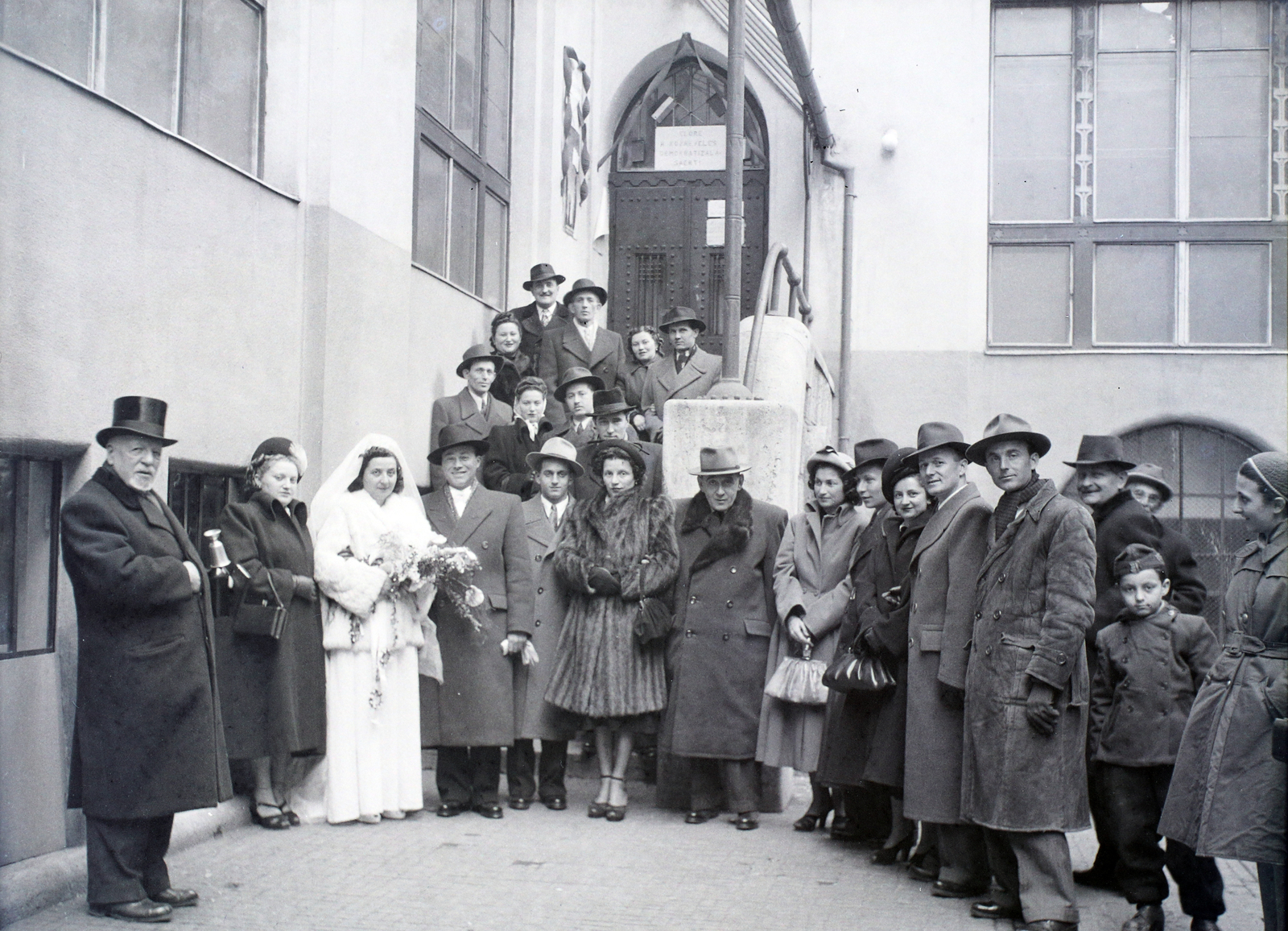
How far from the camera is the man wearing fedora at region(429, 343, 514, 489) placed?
29.4 feet

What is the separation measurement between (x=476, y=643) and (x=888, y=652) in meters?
2.34

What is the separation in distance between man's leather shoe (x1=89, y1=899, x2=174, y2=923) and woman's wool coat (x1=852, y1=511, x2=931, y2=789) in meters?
3.11

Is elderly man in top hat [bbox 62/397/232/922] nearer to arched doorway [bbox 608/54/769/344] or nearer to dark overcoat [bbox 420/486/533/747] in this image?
dark overcoat [bbox 420/486/533/747]

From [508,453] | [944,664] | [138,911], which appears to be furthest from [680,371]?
[138,911]

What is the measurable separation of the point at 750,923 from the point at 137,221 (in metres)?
4.25

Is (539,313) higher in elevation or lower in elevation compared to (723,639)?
higher

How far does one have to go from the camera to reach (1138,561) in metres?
5.50

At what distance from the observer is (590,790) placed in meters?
7.73

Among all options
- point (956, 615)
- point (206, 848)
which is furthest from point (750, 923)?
point (206, 848)

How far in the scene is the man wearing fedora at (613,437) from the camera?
25.6 feet

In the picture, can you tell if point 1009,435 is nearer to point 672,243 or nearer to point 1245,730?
point 1245,730

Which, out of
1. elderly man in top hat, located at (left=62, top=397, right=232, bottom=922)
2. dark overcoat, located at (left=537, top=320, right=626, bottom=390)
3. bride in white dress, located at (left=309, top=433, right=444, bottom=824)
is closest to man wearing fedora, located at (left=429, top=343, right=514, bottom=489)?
dark overcoat, located at (left=537, top=320, right=626, bottom=390)

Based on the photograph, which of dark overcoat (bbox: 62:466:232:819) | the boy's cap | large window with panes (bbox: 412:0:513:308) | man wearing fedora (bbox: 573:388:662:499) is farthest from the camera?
large window with panes (bbox: 412:0:513:308)

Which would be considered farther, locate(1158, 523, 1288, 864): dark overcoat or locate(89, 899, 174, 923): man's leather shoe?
locate(89, 899, 174, 923): man's leather shoe
